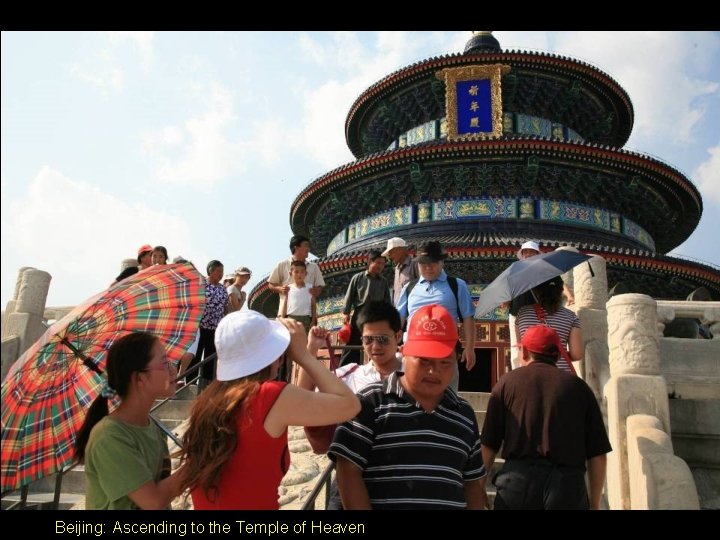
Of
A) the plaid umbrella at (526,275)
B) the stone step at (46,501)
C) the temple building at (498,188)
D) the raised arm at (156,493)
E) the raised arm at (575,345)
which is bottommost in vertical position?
the stone step at (46,501)

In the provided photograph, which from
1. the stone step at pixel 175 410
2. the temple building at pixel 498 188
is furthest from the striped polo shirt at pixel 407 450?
the temple building at pixel 498 188

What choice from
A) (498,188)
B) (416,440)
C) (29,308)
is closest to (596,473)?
(416,440)

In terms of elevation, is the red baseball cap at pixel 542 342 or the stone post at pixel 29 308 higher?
the stone post at pixel 29 308

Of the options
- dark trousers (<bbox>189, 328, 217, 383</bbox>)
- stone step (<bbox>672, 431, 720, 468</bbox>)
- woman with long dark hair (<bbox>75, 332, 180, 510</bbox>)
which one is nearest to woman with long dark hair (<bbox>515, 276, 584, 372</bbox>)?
stone step (<bbox>672, 431, 720, 468</bbox>)

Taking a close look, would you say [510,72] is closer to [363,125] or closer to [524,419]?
[363,125]

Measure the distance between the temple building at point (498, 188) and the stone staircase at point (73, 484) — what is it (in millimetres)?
7598

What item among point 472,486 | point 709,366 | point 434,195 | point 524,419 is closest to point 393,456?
point 472,486

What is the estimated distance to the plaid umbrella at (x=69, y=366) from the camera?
9.29ft

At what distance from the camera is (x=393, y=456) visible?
270 centimetres

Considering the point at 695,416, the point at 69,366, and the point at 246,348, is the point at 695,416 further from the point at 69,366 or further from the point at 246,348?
the point at 69,366

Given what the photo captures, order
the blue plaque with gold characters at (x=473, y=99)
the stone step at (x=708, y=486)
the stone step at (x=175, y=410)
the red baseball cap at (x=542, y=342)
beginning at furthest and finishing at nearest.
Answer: the blue plaque with gold characters at (x=473, y=99) < the stone step at (x=175, y=410) < the stone step at (x=708, y=486) < the red baseball cap at (x=542, y=342)

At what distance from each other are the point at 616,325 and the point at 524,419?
2055 mm

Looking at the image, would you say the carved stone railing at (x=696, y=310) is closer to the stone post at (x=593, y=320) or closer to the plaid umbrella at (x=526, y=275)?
the stone post at (x=593, y=320)

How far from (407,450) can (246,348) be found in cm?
87
